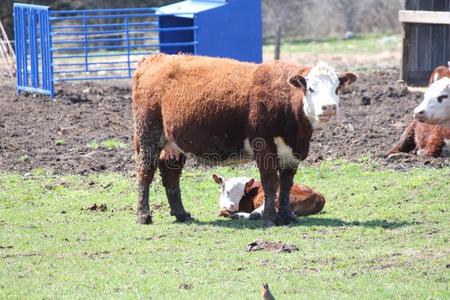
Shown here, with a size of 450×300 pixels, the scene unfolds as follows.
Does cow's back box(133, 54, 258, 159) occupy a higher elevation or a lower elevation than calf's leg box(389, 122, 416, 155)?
higher

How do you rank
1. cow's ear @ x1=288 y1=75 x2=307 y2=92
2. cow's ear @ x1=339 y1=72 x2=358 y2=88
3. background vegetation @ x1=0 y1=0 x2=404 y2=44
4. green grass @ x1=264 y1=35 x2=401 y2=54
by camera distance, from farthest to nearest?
background vegetation @ x1=0 y1=0 x2=404 y2=44, green grass @ x1=264 y1=35 x2=401 y2=54, cow's ear @ x1=339 y1=72 x2=358 y2=88, cow's ear @ x1=288 y1=75 x2=307 y2=92


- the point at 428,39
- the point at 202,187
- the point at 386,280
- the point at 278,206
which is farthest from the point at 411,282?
the point at 428,39

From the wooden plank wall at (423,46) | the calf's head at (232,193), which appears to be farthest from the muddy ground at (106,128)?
the calf's head at (232,193)

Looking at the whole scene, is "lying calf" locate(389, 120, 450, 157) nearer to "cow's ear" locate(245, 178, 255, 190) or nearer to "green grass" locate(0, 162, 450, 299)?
"green grass" locate(0, 162, 450, 299)

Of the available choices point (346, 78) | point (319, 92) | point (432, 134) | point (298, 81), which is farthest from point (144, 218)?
point (432, 134)

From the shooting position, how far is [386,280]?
859cm

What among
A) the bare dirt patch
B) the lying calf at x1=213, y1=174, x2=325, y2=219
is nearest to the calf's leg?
the lying calf at x1=213, y1=174, x2=325, y2=219

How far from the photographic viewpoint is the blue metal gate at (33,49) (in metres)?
22.6

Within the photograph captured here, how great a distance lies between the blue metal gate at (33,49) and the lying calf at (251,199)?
1059 centimetres

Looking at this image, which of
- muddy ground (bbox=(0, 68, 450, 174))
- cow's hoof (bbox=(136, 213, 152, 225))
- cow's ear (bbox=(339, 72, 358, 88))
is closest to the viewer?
cow's ear (bbox=(339, 72, 358, 88))

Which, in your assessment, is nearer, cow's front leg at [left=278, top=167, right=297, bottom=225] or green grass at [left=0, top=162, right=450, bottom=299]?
green grass at [left=0, top=162, right=450, bottom=299]

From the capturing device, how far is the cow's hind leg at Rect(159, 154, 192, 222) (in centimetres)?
1184

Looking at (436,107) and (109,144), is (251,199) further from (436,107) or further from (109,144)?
(109,144)

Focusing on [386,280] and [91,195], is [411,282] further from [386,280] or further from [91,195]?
[91,195]
